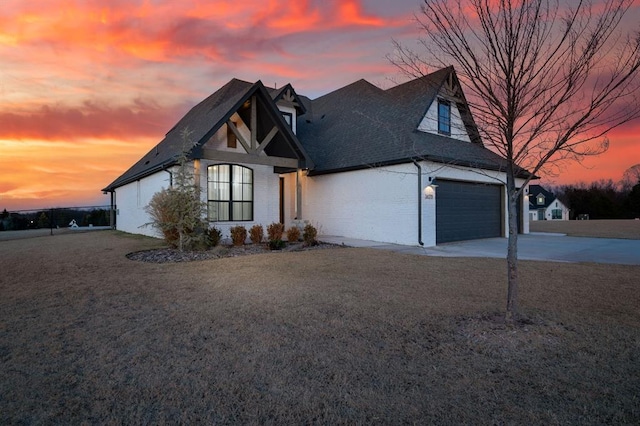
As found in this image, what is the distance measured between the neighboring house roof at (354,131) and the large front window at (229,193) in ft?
5.93

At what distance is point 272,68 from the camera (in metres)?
14.3

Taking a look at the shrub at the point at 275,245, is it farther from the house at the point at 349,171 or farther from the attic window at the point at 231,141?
the attic window at the point at 231,141

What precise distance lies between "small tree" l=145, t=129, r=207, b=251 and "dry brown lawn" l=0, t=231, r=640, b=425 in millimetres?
3815

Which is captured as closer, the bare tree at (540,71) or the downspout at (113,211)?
the bare tree at (540,71)

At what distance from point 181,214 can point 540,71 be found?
32.1 feet

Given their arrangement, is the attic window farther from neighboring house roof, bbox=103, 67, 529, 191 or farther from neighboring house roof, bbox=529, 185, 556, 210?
neighboring house roof, bbox=529, 185, 556, 210

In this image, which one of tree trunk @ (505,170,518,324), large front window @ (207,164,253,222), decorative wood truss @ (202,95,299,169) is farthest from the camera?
large front window @ (207,164,253,222)

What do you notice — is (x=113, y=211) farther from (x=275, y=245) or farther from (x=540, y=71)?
(x=540, y=71)

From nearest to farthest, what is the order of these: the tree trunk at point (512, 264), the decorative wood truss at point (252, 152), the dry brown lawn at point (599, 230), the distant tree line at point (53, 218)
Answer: the tree trunk at point (512, 264) < the decorative wood truss at point (252, 152) < the dry brown lawn at point (599, 230) < the distant tree line at point (53, 218)

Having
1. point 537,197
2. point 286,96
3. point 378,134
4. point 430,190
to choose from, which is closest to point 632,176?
point 537,197

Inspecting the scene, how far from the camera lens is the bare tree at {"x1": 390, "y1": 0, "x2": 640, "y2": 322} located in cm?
425

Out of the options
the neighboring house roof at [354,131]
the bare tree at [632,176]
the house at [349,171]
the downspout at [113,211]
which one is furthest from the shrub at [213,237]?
the bare tree at [632,176]

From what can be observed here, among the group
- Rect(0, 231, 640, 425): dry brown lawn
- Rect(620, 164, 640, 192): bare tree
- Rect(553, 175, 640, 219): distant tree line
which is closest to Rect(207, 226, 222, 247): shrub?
Rect(0, 231, 640, 425): dry brown lawn

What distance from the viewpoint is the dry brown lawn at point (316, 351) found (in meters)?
2.70
